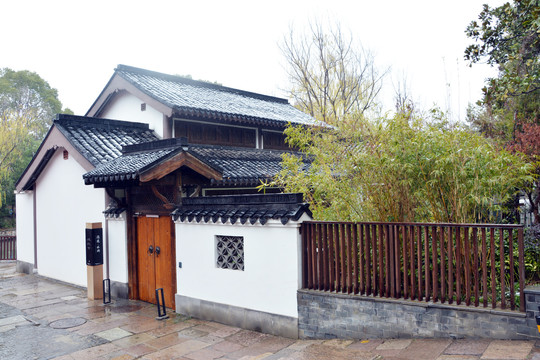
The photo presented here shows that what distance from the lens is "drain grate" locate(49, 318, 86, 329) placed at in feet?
24.6

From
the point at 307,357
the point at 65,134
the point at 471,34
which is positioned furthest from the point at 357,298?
the point at 65,134

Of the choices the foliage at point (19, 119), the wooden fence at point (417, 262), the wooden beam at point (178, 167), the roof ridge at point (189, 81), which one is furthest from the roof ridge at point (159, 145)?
the foliage at point (19, 119)

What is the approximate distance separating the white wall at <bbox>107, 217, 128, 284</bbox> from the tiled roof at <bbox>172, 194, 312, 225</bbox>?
2130mm

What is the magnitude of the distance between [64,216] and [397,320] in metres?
9.33

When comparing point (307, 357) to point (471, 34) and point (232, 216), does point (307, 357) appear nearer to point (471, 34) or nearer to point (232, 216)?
point (232, 216)

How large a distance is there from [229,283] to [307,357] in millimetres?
2198

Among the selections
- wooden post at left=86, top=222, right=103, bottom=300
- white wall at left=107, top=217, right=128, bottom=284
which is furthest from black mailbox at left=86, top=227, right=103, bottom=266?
white wall at left=107, top=217, right=128, bottom=284

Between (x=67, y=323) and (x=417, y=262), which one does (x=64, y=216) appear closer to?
(x=67, y=323)

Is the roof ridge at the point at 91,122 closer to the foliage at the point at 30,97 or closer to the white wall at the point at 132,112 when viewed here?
the white wall at the point at 132,112

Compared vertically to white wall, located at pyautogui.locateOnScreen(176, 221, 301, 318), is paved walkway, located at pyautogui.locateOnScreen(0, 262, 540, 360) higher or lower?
Answer: lower

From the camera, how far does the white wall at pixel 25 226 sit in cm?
1290

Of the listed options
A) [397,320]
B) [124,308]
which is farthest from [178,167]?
[397,320]

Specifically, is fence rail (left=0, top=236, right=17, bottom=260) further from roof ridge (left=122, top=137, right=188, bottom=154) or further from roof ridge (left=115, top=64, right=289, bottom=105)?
roof ridge (left=122, top=137, right=188, bottom=154)

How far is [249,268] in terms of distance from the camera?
684 cm
